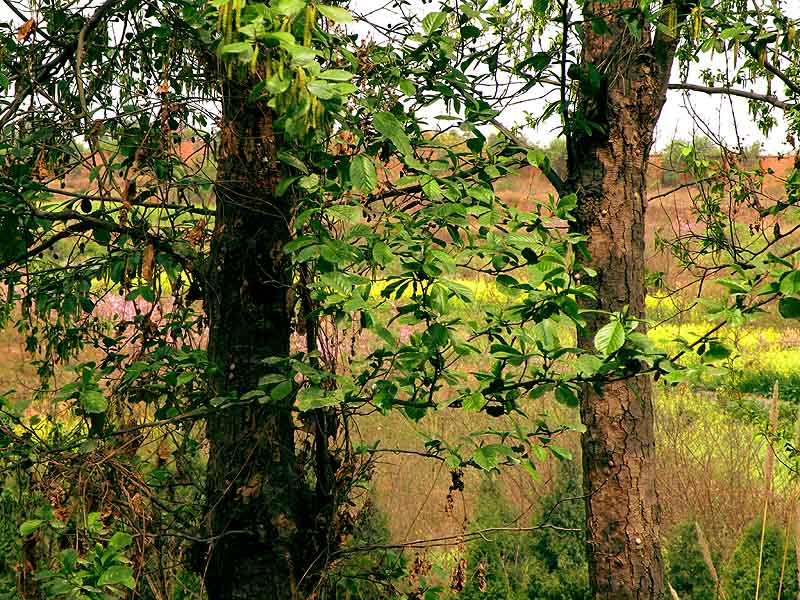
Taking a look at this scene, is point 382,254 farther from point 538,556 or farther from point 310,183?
point 538,556

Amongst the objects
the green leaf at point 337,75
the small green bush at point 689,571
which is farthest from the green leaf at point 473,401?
the small green bush at point 689,571

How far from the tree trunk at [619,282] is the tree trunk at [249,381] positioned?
1317mm

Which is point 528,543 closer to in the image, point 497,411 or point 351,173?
point 497,411

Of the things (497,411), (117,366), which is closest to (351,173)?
(497,411)

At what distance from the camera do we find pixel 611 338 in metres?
2.20

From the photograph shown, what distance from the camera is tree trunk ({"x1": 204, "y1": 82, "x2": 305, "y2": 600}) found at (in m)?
3.08

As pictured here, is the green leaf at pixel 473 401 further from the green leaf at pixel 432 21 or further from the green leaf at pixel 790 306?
the green leaf at pixel 432 21

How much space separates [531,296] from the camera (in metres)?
2.30

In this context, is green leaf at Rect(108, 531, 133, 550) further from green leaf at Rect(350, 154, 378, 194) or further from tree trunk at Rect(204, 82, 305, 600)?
green leaf at Rect(350, 154, 378, 194)

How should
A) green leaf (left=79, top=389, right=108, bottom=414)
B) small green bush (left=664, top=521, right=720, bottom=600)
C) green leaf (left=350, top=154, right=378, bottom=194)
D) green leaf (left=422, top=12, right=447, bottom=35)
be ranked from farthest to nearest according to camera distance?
small green bush (left=664, top=521, right=720, bottom=600), green leaf (left=422, top=12, right=447, bottom=35), green leaf (left=79, top=389, right=108, bottom=414), green leaf (left=350, top=154, right=378, bottom=194)

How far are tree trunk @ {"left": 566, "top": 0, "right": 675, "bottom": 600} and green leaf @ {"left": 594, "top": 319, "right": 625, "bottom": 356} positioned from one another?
4.81 feet

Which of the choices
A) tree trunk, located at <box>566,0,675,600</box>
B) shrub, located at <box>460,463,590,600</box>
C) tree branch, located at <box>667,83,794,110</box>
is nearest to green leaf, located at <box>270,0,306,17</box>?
tree trunk, located at <box>566,0,675,600</box>

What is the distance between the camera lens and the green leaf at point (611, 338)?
2191 mm

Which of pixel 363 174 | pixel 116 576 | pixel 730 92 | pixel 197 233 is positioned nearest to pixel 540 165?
pixel 197 233
